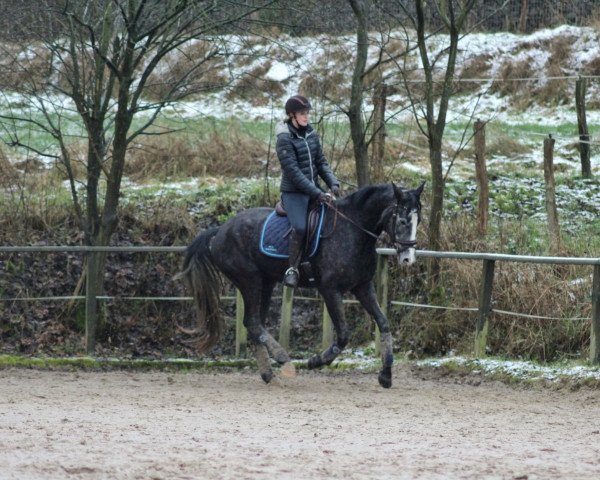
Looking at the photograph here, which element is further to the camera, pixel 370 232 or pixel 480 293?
pixel 480 293

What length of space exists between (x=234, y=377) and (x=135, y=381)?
1.10 metres

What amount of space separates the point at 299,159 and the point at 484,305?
8.08ft

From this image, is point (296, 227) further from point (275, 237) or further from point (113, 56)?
point (113, 56)

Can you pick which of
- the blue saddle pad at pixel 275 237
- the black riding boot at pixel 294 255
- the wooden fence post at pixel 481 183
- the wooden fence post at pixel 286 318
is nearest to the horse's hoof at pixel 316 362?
the black riding boot at pixel 294 255

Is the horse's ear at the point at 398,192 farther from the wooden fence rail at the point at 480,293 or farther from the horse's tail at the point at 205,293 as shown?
the horse's tail at the point at 205,293

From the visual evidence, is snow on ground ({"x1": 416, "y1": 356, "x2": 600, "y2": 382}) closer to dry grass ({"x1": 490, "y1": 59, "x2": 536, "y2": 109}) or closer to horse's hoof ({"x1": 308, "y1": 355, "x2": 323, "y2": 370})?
horse's hoof ({"x1": 308, "y1": 355, "x2": 323, "y2": 370})

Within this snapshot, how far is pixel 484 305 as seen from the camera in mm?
11367

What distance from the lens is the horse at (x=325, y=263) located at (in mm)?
10281

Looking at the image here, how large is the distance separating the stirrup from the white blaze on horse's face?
109 centimetres

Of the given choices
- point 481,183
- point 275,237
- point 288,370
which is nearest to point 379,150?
point 481,183

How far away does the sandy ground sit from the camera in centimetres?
639

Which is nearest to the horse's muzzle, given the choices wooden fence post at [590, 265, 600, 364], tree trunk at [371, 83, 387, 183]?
wooden fence post at [590, 265, 600, 364]

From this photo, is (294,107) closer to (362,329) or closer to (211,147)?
(362,329)

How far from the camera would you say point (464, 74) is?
2461cm
